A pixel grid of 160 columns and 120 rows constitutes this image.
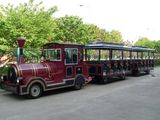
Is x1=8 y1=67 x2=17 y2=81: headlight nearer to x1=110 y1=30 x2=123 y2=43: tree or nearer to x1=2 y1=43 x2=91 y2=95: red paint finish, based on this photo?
x1=2 y1=43 x2=91 y2=95: red paint finish

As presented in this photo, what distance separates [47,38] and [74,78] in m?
5.15

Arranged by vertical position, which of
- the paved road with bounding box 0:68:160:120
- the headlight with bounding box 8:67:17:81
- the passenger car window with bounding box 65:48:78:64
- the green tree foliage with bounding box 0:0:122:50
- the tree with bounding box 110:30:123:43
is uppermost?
the tree with bounding box 110:30:123:43

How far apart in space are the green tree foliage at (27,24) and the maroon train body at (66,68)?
3183 mm

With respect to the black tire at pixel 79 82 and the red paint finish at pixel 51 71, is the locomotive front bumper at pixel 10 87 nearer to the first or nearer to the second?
the red paint finish at pixel 51 71

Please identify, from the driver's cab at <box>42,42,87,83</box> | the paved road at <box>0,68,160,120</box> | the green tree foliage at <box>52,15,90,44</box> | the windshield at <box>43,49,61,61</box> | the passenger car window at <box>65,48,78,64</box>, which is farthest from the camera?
the green tree foliage at <box>52,15,90,44</box>

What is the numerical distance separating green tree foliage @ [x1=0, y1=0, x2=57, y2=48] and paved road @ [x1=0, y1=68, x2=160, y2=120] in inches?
178

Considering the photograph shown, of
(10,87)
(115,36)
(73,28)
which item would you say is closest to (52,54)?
(10,87)

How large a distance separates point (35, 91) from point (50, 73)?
121cm

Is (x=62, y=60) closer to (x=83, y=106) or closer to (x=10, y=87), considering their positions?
(x=10, y=87)

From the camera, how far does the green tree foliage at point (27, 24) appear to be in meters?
14.6

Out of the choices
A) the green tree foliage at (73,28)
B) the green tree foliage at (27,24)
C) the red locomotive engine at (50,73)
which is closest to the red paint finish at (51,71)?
the red locomotive engine at (50,73)

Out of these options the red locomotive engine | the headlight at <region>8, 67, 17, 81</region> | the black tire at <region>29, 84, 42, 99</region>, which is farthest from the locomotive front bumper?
the black tire at <region>29, 84, 42, 99</region>

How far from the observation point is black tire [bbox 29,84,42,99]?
1028cm

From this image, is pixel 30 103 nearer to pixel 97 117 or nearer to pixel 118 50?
pixel 97 117
